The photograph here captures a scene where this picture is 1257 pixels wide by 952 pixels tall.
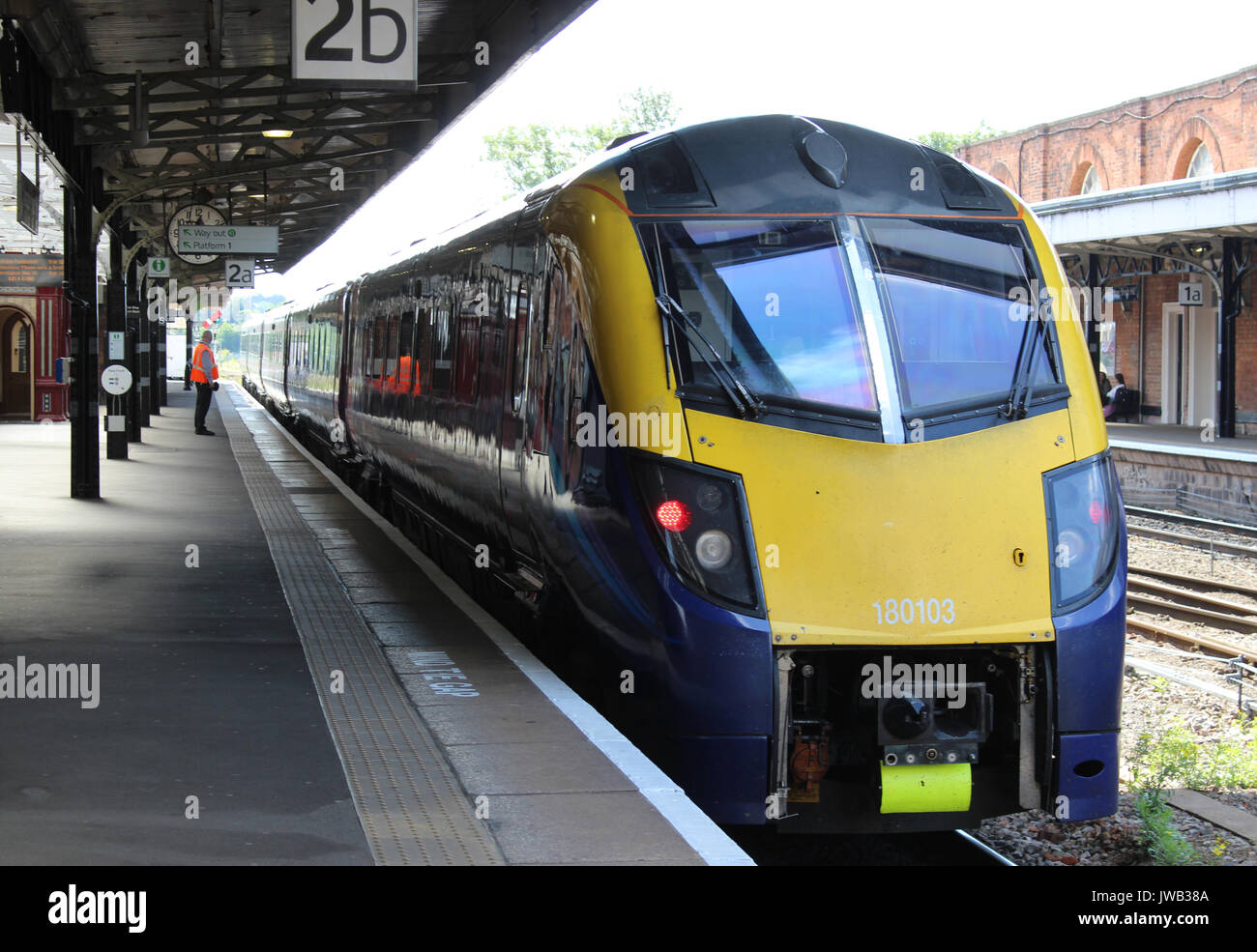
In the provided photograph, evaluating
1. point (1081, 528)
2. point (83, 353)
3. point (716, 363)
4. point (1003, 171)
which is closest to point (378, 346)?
point (83, 353)

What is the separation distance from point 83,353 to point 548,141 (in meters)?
61.1

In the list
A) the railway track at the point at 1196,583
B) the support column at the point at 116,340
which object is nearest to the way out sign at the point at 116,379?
the support column at the point at 116,340

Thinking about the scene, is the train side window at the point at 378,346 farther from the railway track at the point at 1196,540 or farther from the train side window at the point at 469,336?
the railway track at the point at 1196,540

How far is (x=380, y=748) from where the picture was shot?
561 cm

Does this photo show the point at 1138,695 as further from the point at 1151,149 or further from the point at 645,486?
the point at 1151,149

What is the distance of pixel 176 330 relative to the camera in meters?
64.0

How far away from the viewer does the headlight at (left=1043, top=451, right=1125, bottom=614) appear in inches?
221

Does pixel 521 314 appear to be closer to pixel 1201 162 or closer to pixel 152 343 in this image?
pixel 152 343

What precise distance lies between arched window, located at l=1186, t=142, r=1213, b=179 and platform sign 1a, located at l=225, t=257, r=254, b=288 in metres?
22.6

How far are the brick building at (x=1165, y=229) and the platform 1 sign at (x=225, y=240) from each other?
48.8 ft

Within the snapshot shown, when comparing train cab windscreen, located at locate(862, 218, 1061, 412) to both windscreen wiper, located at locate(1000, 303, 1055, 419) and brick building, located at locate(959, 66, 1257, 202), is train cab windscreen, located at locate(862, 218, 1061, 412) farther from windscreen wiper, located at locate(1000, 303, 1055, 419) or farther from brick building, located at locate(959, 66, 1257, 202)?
Answer: brick building, located at locate(959, 66, 1257, 202)

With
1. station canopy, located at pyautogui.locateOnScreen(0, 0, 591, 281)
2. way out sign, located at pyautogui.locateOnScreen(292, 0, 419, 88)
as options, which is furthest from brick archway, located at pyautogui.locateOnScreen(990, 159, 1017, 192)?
way out sign, located at pyautogui.locateOnScreen(292, 0, 419, 88)

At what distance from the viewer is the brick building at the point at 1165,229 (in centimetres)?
2569

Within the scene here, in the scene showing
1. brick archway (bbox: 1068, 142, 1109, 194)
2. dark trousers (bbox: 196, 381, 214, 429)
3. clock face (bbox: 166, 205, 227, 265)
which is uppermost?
brick archway (bbox: 1068, 142, 1109, 194)
